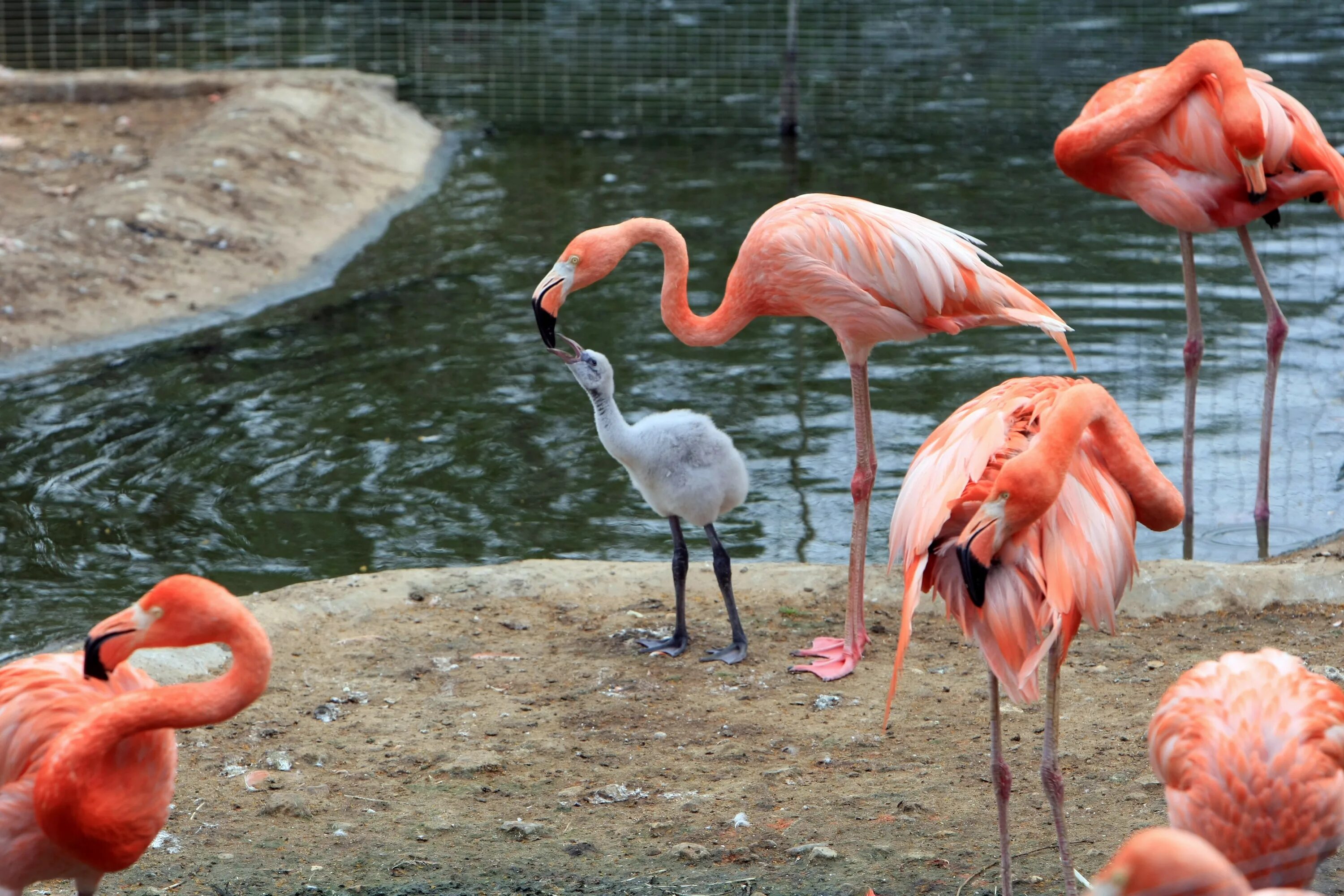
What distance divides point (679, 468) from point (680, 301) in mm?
686

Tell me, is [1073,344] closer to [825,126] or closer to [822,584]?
[822,584]

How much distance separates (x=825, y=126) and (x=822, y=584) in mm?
7003

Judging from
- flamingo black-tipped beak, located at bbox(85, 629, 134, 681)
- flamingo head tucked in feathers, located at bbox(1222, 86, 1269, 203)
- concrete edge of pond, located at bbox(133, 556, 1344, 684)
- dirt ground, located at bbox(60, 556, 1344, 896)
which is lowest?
dirt ground, located at bbox(60, 556, 1344, 896)

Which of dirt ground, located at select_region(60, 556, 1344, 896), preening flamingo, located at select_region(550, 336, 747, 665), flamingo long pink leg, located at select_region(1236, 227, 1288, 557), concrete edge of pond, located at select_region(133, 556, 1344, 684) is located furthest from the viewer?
flamingo long pink leg, located at select_region(1236, 227, 1288, 557)

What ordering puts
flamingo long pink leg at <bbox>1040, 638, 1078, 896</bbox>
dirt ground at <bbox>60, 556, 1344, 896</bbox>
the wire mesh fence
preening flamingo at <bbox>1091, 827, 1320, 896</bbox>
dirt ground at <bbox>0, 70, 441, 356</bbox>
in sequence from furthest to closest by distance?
the wire mesh fence < dirt ground at <bbox>0, 70, 441, 356</bbox> < dirt ground at <bbox>60, 556, 1344, 896</bbox> < flamingo long pink leg at <bbox>1040, 638, 1078, 896</bbox> < preening flamingo at <bbox>1091, 827, 1320, 896</bbox>

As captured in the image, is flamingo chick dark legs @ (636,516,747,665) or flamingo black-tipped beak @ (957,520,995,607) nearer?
flamingo black-tipped beak @ (957,520,995,607)

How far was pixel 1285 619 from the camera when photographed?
4598mm

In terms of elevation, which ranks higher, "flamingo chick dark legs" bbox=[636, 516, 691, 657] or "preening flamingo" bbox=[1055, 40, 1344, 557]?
"preening flamingo" bbox=[1055, 40, 1344, 557]

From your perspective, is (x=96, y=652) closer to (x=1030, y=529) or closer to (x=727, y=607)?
(x=1030, y=529)

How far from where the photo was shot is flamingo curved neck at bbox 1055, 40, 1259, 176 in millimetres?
5199

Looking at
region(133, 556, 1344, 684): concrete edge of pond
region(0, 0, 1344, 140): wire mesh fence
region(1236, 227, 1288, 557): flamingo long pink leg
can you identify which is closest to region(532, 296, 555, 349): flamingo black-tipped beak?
region(133, 556, 1344, 684): concrete edge of pond

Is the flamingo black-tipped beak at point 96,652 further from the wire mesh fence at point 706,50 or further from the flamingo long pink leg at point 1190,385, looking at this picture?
the wire mesh fence at point 706,50

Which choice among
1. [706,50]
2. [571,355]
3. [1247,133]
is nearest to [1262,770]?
[571,355]

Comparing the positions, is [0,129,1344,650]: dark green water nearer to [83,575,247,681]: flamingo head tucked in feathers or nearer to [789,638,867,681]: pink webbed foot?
[789,638,867,681]: pink webbed foot
